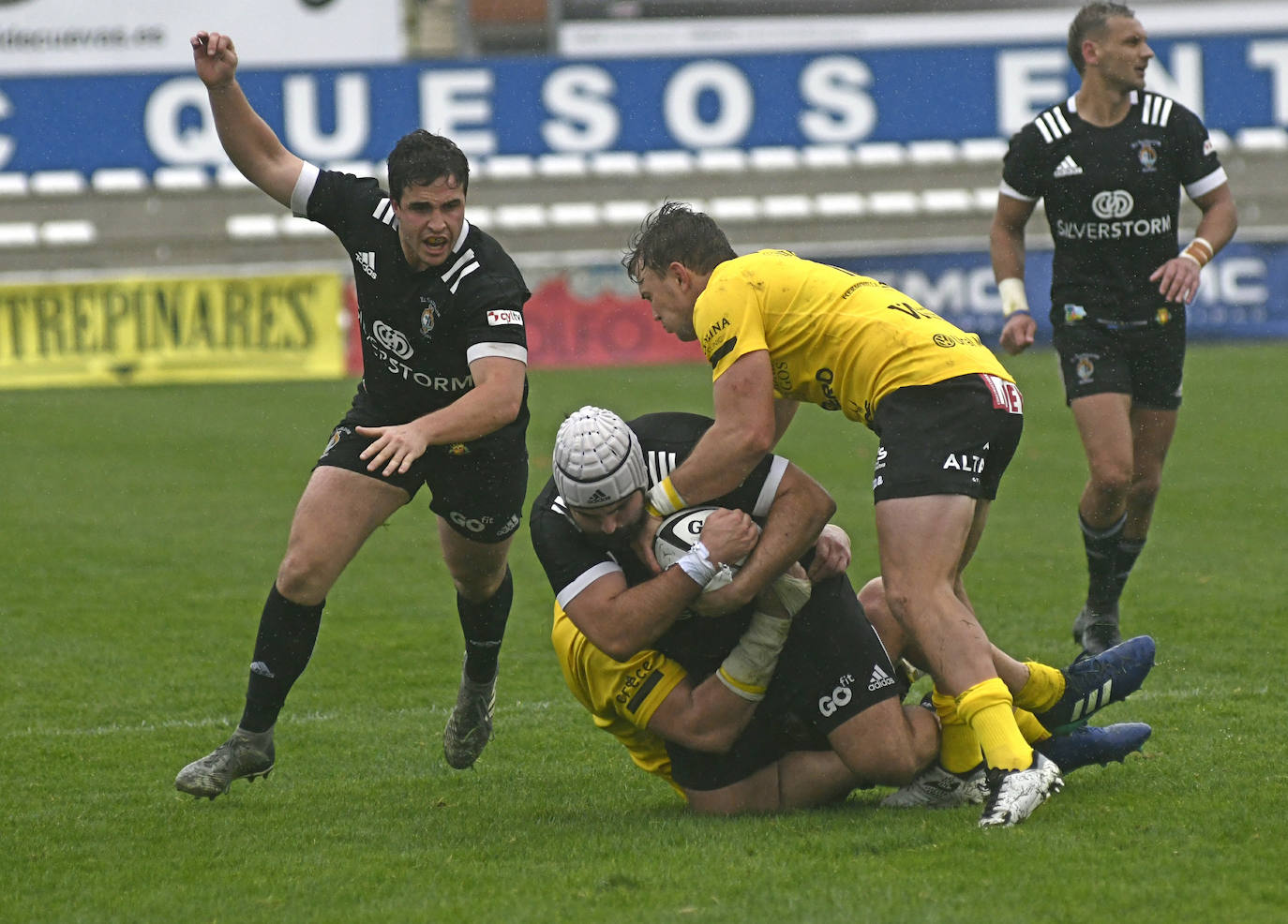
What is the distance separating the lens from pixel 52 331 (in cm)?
2253

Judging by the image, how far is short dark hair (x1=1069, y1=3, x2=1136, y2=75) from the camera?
24.8 feet

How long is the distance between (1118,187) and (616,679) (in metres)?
3.71

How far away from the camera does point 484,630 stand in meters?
6.59

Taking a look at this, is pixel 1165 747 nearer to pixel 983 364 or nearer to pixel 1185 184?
pixel 983 364

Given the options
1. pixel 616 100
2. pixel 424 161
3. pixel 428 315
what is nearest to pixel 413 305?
pixel 428 315

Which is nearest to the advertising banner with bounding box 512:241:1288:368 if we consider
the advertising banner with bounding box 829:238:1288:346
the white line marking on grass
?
the advertising banner with bounding box 829:238:1288:346

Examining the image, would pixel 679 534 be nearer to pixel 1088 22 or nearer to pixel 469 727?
pixel 469 727

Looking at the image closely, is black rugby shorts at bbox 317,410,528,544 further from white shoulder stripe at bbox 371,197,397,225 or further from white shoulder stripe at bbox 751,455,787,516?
white shoulder stripe at bbox 751,455,787,516

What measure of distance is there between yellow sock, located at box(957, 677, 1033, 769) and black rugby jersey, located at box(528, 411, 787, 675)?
70cm

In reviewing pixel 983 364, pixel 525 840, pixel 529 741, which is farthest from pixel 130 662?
pixel 983 364

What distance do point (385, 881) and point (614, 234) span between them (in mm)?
24297

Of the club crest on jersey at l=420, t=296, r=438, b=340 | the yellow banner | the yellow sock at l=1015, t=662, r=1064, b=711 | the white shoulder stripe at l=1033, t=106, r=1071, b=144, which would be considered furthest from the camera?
the yellow banner

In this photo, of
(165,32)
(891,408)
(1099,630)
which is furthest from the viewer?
(165,32)

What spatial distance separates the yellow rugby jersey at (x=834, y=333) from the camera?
528cm
